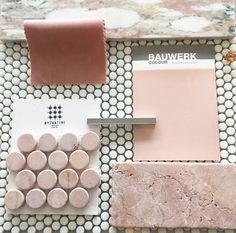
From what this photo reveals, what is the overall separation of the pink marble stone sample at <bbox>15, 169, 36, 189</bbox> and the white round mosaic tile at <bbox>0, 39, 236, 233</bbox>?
3 centimetres

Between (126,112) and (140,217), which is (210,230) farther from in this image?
(126,112)

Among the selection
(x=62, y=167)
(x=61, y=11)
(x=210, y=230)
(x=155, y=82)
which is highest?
(x=61, y=11)

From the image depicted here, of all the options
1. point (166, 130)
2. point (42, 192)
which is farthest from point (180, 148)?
point (42, 192)

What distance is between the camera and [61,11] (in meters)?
0.79

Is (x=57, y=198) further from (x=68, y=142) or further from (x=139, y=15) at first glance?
(x=139, y=15)

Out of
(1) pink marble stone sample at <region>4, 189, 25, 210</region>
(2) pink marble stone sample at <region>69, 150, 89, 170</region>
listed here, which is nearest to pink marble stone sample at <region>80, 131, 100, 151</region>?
(2) pink marble stone sample at <region>69, 150, 89, 170</region>

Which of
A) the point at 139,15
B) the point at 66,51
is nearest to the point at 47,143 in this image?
the point at 66,51

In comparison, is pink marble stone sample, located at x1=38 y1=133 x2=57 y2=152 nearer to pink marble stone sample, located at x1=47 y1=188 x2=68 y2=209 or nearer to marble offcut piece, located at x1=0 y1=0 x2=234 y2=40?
pink marble stone sample, located at x1=47 y1=188 x2=68 y2=209

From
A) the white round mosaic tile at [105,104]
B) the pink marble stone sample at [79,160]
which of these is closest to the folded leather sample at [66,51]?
the white round mosaic tile at [105,104]

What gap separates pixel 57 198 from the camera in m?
0.70

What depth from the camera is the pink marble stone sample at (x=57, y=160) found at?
28.1 inches

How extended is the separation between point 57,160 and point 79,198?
73mm

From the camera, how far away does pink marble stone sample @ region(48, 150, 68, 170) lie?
2.34 ft

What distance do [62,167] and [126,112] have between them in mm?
146
